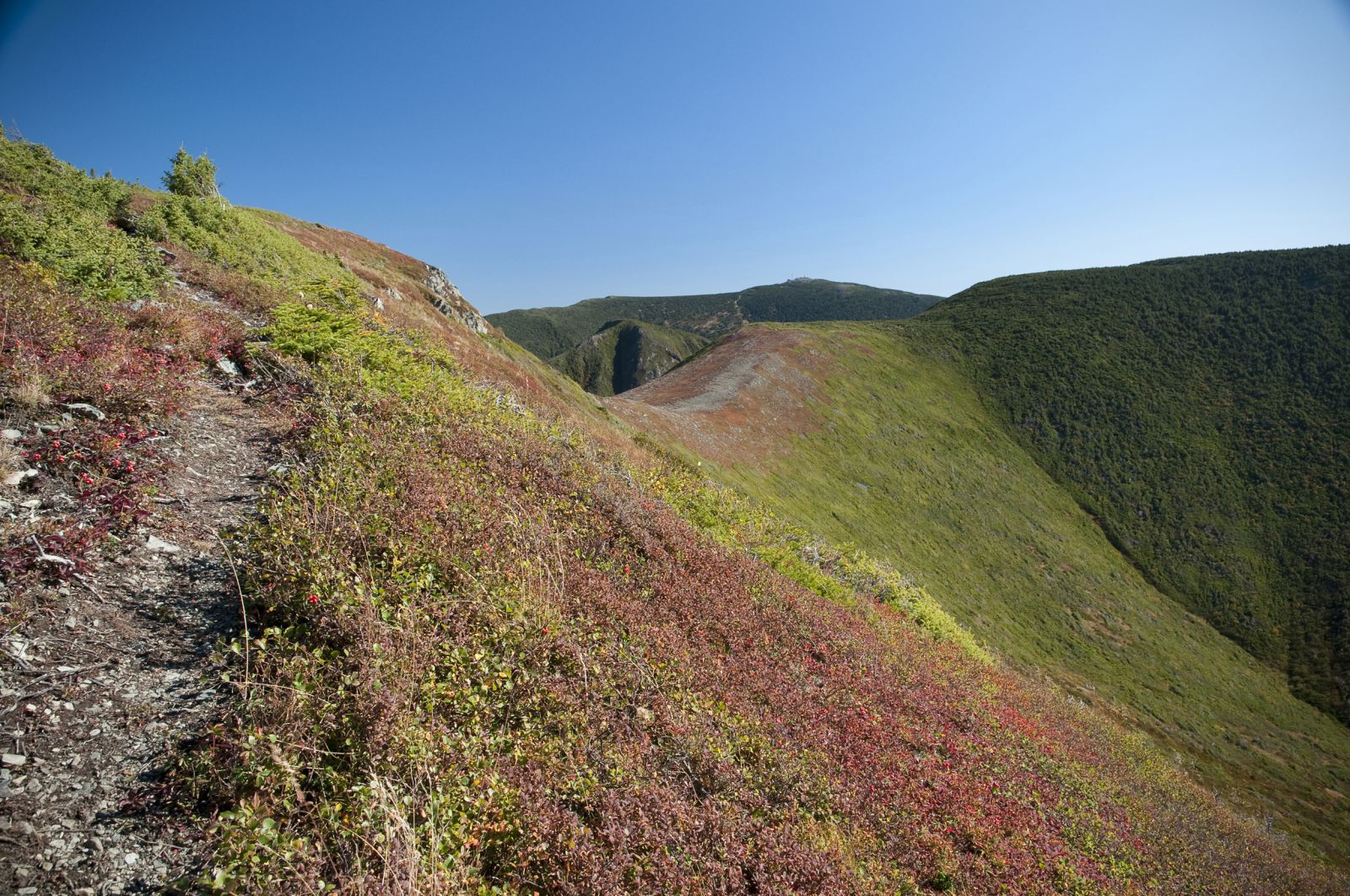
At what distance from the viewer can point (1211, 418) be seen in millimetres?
64125

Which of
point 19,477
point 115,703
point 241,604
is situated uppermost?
point 19,477

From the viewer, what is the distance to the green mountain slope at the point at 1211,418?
160ft

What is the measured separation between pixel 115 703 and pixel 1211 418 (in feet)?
293

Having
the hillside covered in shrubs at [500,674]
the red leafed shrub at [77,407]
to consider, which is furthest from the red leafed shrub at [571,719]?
the red leafed shrub at [77,407]

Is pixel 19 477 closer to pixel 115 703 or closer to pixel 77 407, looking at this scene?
pixel 77 407

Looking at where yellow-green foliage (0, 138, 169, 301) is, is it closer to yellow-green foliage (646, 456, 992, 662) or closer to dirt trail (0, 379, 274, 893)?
dirt trail (0, 379, 274, 893)

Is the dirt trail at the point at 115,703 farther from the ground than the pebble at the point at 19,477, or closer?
closer

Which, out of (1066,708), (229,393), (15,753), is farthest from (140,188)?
(1066,708)

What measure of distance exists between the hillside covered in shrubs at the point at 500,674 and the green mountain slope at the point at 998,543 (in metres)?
23.5

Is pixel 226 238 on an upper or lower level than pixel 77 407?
upper

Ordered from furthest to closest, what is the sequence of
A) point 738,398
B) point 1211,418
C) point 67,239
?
point 1211,418 < point 738,398 < point 67,239

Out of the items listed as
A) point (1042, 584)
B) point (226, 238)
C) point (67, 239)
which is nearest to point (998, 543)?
point (1042, 584)

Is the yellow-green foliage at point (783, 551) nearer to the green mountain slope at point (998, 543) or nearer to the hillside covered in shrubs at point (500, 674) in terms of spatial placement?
the hillside covered in shrubs at point (500, 674)

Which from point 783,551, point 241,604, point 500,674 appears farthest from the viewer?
point 783,551
